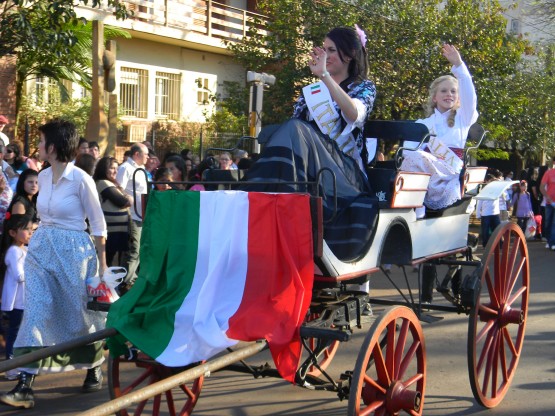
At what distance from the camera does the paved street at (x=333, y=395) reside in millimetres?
5961

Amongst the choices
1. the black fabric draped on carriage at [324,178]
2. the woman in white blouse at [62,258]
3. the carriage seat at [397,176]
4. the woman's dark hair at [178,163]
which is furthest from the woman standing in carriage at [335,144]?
the woman's dark hair at [178,163]

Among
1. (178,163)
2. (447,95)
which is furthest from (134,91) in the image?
(447,95)

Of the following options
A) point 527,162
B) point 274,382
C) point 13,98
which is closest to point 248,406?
point 274,382

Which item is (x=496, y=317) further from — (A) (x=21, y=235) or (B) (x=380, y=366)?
(A) (x=21, y=235)

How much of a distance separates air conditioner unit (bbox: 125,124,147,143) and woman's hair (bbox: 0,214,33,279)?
1470cm

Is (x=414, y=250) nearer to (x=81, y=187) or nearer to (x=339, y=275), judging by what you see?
(x=339, y=275)

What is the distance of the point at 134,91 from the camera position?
23578mm

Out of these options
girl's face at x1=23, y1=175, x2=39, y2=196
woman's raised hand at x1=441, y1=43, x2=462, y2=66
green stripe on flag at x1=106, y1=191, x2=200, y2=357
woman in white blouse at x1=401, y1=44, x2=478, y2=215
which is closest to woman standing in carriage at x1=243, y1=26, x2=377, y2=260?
green stripe on flag at x1=106, y1=191, x2=200, y2=357

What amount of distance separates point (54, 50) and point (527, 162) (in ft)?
91.4

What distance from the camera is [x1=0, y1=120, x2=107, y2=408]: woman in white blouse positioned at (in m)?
5.88

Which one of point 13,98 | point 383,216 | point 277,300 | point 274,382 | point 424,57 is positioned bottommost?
point 274,382

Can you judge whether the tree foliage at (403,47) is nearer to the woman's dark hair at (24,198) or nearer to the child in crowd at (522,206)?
the child in crowd at (522,206)

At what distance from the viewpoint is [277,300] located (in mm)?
4297

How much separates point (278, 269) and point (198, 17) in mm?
21436
